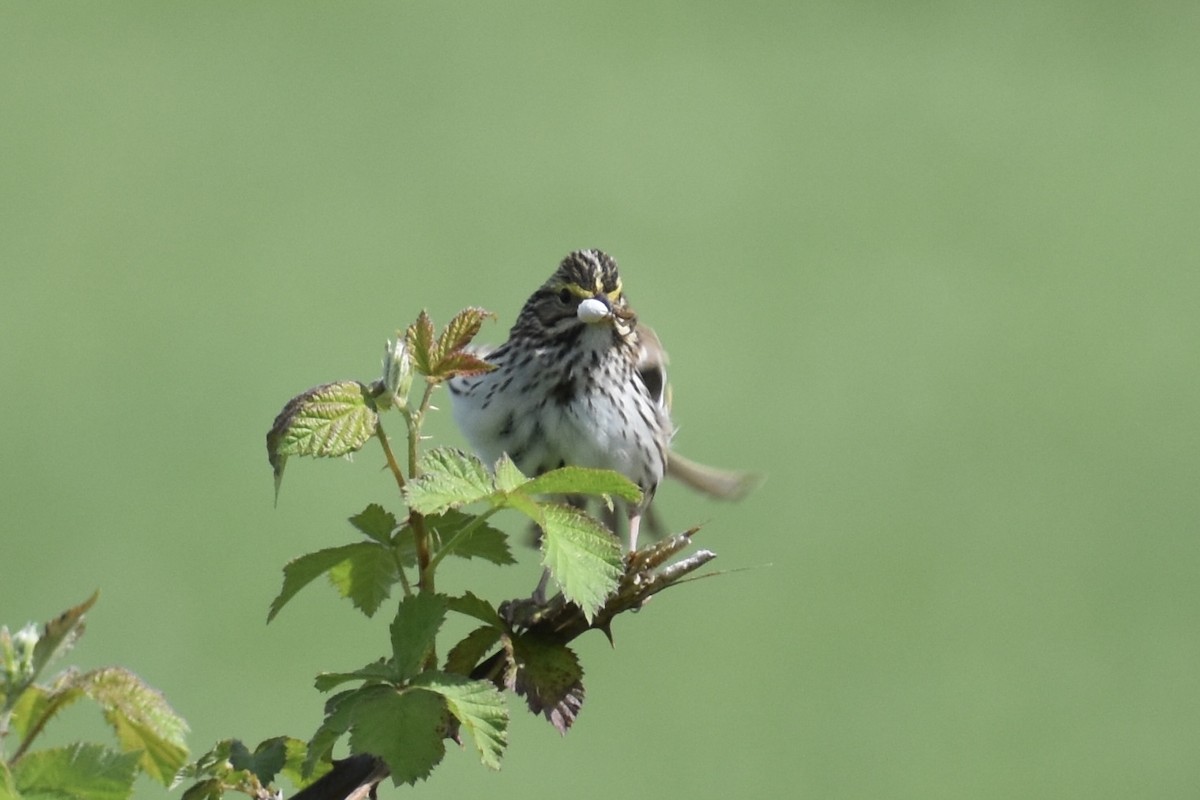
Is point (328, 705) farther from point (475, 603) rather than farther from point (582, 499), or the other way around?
point (582, 499)

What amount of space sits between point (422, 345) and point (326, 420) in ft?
0.44

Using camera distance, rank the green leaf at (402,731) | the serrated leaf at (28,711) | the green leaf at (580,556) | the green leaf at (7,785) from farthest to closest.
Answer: the green leaf at (580,556) → the green leaf at (402,731) → the serrated leaf at (28,711) → the green leaf at (7,785)

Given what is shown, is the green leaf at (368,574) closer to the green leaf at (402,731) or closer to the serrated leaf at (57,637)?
the green leaf at (402,731)

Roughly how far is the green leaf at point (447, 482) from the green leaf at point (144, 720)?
0.26 metres

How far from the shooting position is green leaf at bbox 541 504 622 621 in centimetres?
155

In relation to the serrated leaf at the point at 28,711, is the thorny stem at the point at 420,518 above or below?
above

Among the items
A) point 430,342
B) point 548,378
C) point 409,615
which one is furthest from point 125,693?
point 548,378

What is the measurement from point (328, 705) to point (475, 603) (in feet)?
0.54

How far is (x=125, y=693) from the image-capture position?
55.1 inches

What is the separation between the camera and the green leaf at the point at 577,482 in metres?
1.56

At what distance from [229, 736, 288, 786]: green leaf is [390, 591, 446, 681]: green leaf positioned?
128mm

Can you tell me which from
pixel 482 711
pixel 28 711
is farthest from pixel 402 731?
pixel 28 711

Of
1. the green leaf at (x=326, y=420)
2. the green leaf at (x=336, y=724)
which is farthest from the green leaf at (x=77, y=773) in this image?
the green leaf at (x=326, y=420)

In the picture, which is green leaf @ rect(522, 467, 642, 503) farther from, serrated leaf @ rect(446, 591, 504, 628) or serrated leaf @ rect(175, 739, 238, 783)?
serrated leaf @ rect(175, 739, 238, 783)
